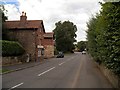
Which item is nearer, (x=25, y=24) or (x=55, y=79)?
(x=55, y=79)

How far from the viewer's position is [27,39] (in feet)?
173

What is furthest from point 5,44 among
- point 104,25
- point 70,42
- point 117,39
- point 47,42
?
point 70,42

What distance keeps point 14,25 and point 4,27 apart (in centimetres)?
424

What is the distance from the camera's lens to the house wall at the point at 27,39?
52.4 m

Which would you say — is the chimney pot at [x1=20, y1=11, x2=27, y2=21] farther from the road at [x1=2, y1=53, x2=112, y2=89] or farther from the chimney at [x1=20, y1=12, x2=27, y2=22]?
the road at [x1=2, y1=53, x2=112, y2=89]

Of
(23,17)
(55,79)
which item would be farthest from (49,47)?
(55,79)

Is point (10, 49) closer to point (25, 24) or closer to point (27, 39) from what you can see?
point (27, 39)

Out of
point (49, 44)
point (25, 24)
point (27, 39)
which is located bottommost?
point (49, 44)

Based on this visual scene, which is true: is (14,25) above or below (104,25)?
above

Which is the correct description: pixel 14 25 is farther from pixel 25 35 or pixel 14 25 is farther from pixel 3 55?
pixel 3 55

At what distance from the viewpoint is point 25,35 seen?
5297 centimetres

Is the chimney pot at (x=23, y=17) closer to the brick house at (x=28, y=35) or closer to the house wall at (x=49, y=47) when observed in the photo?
the brick house at (x=28, y=35)

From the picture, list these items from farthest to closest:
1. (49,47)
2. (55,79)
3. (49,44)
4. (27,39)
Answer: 1. (49,44)
2. (49,47)
3. (27,39)
4. (55,79)

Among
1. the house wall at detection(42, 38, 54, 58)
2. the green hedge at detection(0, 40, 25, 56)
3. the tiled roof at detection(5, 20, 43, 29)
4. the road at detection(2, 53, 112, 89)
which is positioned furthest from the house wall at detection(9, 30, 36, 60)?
the road at detection(2, 53, 112, 89)
